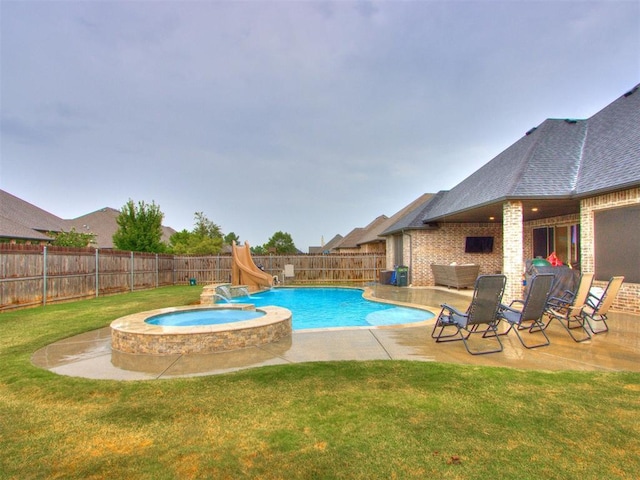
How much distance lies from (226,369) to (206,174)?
21.2 meters

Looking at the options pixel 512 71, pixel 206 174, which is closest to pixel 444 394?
pixel 512 71

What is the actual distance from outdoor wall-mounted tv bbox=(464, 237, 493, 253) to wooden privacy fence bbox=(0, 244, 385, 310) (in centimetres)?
611

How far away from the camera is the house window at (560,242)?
1291 cm

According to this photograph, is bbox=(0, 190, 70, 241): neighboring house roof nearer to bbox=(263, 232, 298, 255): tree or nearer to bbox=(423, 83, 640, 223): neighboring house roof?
bbox=(423, 83, 640, 223): neighboring house roof

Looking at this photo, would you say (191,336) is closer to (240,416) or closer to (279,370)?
(279,370)

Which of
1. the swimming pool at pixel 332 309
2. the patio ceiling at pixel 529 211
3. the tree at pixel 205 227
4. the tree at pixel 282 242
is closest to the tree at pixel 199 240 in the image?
the tree at pixel 205 227

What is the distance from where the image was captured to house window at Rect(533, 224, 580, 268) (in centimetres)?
1291

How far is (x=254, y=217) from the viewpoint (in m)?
40.7

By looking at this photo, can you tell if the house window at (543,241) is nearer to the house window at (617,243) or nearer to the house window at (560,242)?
the house window at (560,242)

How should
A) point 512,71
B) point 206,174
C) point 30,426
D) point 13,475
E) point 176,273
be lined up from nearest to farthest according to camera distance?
point 13,475
point 30,426
point 512,71
point 176,273
point 206,174

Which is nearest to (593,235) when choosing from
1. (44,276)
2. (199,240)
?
(44,276)

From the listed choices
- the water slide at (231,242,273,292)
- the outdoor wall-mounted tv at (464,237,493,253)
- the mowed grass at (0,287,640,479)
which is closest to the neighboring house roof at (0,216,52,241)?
the water slide at (231,242,273,292)

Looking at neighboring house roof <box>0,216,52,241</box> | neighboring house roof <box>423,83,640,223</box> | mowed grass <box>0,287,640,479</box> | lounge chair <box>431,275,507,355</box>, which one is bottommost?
mowed grass <box>0,287,640,479</box>

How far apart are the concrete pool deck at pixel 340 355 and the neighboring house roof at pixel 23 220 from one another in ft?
74.7
